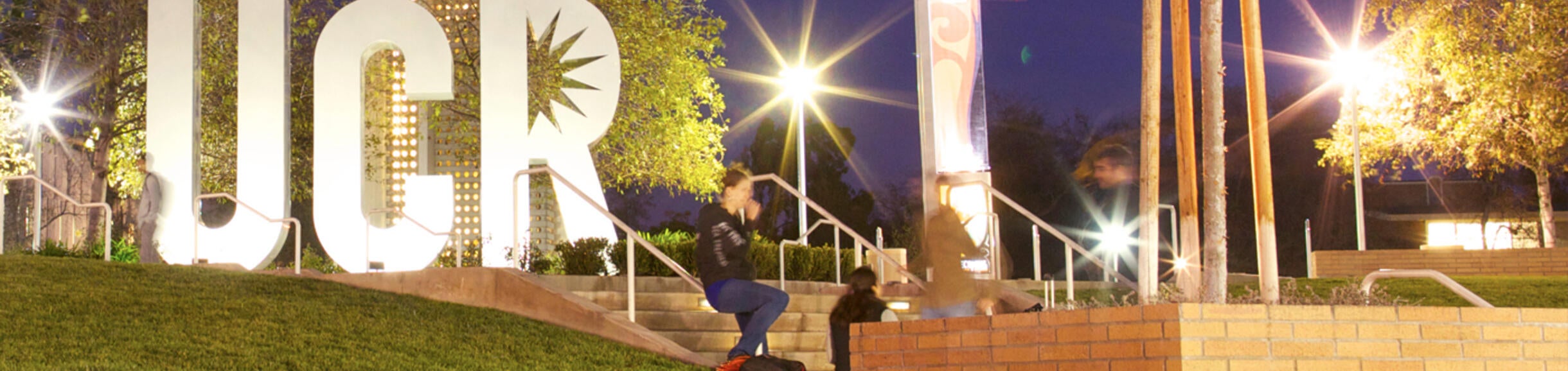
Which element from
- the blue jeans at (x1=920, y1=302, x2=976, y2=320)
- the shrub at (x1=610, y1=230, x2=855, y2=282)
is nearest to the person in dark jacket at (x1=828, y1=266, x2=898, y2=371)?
the blue jeans at (x1=920, y1=302, x2=976, y2=320)

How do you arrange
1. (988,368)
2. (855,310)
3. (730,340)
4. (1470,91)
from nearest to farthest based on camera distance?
(988,368) → (855,310) → (730,340) → (1470,91)

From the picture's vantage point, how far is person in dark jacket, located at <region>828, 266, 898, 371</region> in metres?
9.16

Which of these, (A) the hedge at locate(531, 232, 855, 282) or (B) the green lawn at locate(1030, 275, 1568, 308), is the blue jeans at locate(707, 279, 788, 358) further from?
(B) the green lawn at locate(1030, 275, 1568, 308)

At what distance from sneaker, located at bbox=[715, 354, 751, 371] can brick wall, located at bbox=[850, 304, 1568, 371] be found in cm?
333

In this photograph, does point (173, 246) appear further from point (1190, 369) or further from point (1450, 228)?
point (1450, 228)

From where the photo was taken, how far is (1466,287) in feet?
51.9

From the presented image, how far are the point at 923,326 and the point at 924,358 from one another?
5.7 inches

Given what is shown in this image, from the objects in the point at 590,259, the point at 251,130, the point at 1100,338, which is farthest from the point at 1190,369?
the point at 251,130

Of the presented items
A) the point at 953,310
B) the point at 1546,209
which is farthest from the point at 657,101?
the point at 1546,209

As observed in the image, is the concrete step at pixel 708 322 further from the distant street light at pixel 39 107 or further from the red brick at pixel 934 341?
the distant street light at pixel 39 107

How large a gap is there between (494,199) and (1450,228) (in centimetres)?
3815

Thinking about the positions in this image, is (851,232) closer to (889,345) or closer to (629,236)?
(629,236)

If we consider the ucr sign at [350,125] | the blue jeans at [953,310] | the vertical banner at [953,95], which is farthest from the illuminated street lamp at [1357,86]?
the blue jeans at [953,310]

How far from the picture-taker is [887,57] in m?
60.2
